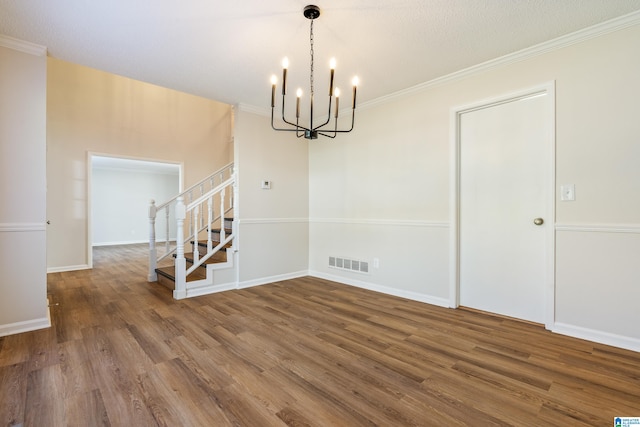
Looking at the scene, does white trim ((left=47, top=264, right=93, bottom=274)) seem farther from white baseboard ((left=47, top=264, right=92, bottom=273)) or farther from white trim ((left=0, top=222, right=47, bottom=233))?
white trim ((left=0, top=222, right=47, bottom=233))

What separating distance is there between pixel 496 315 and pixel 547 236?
87cm

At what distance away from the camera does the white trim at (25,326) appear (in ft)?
7.84

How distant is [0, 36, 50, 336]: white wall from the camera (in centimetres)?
239

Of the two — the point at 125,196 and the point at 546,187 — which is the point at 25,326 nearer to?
the point at 546,187

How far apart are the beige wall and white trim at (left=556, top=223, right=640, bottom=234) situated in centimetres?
630

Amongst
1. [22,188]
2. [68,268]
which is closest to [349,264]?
[22,188]

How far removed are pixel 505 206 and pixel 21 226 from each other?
4190 mm

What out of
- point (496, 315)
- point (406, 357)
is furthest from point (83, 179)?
point (496, 315)

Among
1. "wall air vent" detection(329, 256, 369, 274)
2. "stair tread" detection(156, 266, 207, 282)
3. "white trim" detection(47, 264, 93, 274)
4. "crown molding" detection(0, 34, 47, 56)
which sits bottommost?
"white trim" detection(47, 264, 93, 274)

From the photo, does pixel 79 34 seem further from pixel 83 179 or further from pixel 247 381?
pixel 83 179

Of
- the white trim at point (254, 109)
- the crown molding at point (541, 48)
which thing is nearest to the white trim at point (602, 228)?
the crown molding at point (541, 48)

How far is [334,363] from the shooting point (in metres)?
1.96

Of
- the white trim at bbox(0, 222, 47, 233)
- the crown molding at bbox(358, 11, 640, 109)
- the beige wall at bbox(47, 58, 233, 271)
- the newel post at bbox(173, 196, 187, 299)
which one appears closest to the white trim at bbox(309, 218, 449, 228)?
the crown molding at bbox(358, 11, 640, 109)

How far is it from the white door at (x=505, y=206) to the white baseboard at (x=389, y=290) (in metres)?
0.23
